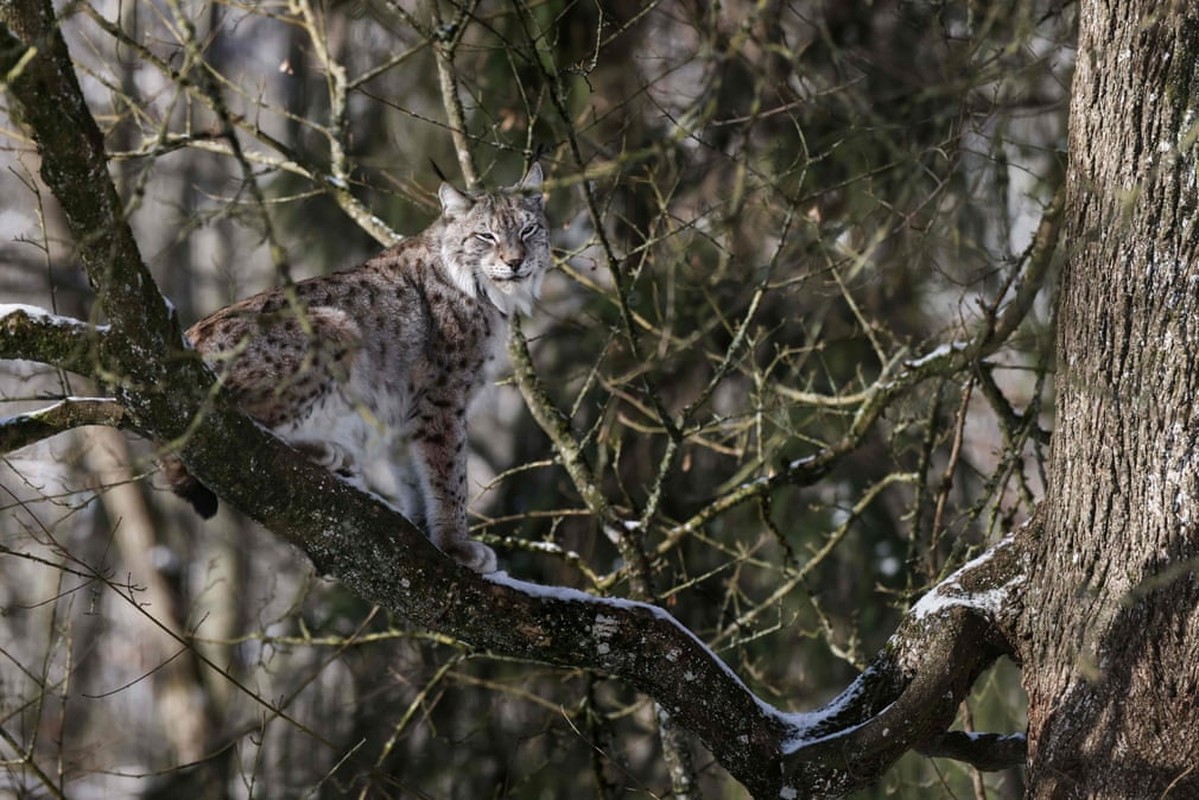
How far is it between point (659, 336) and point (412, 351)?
150 cm

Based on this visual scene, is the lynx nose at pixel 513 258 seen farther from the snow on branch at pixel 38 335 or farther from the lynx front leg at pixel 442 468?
the snow on branch at pixel 38 335

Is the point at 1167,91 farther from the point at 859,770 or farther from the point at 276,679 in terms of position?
the point at 276,679

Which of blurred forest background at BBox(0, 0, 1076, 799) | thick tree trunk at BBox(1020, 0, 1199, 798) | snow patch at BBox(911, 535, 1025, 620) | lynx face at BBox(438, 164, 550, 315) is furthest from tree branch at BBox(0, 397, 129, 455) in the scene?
thick tree trunk at BBox(1020, 0, 1199, 798)

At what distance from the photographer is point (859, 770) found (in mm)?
3639

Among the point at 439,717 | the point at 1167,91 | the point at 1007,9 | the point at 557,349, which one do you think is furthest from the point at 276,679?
the point at 1167,91

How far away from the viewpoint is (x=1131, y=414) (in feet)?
11.1

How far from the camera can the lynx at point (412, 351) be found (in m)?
4.16

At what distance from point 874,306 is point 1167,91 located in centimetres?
378

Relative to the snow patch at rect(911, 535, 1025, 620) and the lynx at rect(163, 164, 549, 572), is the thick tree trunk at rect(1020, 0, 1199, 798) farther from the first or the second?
the lynx at rect(163, 164, 549, 572)

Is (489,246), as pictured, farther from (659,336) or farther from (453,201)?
(659,336)

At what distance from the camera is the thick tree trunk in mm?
3330

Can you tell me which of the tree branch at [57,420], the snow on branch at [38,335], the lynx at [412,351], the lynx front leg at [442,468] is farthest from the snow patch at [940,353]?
the snow on branch at [38,335]

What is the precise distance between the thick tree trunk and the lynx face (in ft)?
6.67

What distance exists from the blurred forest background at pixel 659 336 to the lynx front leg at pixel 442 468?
0.27 m
